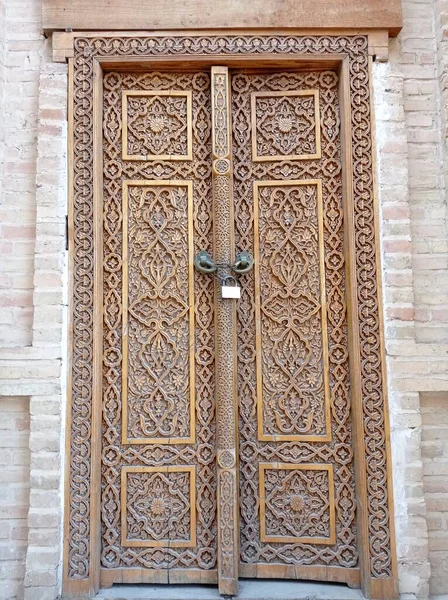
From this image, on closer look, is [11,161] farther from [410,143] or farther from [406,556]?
[406,556]

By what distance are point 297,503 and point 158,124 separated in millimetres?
2187

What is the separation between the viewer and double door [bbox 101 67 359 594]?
9.66 ft

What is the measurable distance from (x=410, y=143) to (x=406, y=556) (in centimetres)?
215

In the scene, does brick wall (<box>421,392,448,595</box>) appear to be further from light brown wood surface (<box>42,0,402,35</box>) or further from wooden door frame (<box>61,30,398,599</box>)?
light brown wood surface (<box>42,0,402,35</box>)

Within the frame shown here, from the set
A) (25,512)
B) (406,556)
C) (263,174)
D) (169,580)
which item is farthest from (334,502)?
(263,174)

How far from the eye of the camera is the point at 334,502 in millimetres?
2947

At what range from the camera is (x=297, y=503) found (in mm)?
2955

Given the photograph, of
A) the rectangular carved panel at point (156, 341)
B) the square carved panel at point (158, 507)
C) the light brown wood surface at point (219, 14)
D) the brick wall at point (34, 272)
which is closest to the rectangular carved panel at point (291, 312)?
the rectangular carved panel at point (156, 341)

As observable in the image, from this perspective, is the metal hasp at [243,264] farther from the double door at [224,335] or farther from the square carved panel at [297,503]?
the square carved panel at [297,503]

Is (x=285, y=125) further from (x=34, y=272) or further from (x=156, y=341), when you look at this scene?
(x=34, y=272)

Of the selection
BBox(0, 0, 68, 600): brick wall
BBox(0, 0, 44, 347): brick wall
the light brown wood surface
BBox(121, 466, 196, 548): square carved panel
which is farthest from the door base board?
the light brown wood surface

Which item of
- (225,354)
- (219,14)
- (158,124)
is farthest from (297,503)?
(219,14)

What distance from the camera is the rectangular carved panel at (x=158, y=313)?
301cm

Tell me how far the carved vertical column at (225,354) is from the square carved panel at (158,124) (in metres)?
0.19
